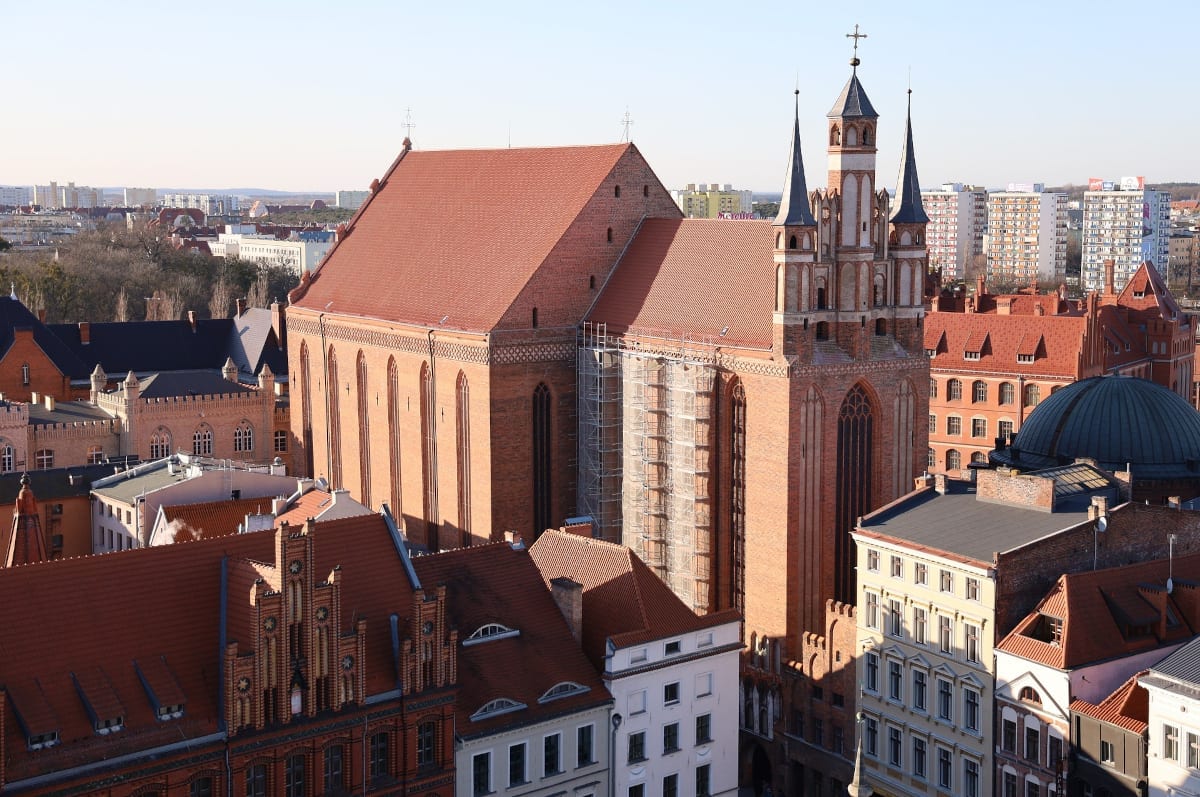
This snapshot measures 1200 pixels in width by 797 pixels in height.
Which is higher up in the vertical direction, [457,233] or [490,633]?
[457,233]

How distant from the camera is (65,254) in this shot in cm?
18738

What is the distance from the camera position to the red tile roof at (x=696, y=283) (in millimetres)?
61125

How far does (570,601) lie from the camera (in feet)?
159

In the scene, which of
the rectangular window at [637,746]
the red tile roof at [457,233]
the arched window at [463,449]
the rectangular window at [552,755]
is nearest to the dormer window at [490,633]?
the rectangular window at [552,755]

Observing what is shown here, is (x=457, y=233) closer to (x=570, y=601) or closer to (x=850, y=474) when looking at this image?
(x=850, y=474)

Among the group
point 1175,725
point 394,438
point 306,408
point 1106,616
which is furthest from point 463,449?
point 1175,725

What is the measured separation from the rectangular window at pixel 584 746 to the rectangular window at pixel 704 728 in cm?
470

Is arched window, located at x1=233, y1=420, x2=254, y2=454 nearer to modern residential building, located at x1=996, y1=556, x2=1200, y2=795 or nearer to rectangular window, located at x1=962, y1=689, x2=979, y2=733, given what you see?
rectangular window, located at x1=962, y1=689, x2=979, y2=733

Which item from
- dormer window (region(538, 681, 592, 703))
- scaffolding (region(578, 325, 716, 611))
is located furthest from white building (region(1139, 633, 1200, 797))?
scaffolding (region(578, 325, 716, 611))

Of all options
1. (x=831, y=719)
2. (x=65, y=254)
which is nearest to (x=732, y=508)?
(x=831, y=719)

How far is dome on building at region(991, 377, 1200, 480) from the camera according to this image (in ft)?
190

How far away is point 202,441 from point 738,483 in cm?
4381

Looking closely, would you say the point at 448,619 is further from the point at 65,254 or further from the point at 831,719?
the point at 65,254

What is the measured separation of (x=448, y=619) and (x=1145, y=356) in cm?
8301
